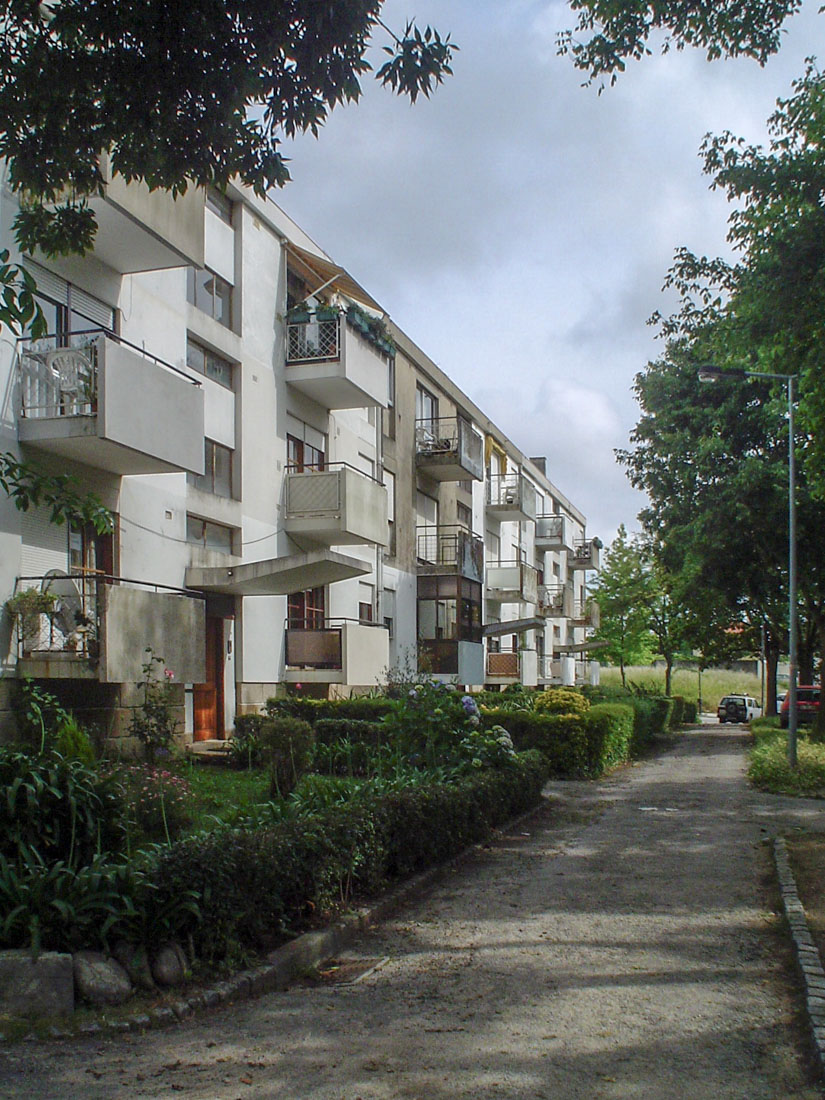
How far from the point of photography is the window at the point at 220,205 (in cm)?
2042

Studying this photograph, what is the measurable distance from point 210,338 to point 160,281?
2.19 metres

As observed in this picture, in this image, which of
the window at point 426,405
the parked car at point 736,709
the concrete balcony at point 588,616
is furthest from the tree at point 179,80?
the parked car at point 736,709

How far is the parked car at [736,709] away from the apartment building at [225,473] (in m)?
28.4

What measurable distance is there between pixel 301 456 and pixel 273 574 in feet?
20.4

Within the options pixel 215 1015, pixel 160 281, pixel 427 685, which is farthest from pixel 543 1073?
pixel 160 281

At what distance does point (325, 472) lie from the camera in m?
22.7

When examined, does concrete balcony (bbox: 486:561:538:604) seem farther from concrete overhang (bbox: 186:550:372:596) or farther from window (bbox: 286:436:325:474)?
concrete overhang (bbox: 186:550:372:596)

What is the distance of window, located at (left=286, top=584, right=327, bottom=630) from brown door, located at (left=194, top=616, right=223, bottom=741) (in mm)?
2865

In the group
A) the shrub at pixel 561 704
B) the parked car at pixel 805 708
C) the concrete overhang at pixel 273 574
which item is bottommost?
the parked car at pixel 805 708

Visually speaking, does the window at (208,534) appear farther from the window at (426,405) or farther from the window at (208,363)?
the window at (426,405)

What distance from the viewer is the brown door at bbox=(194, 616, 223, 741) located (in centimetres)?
1964

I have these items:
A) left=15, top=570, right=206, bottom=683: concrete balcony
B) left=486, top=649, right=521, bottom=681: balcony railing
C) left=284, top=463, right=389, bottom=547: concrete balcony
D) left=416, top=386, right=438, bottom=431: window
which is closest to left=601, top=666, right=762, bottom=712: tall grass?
left=486, top=649, right=521, bottom=681: balcony railing

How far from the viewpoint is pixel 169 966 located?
239 inches

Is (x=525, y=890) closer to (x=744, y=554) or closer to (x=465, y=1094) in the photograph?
(x=465, y=1094)
